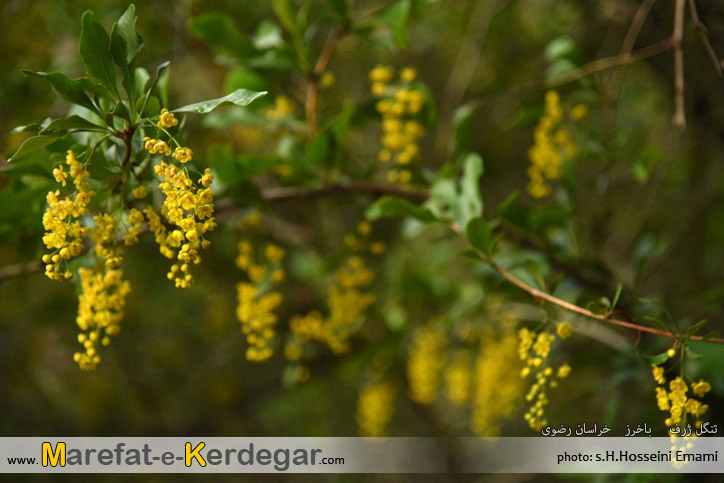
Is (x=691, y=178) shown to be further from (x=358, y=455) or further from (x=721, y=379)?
(x=358, y=455)

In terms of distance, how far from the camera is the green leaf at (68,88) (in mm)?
604

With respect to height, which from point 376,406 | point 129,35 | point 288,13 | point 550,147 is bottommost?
point 376,406

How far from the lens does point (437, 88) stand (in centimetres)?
232

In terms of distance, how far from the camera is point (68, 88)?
62cm

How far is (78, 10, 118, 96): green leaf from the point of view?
615mm

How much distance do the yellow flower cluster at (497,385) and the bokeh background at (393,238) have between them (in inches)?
4.5

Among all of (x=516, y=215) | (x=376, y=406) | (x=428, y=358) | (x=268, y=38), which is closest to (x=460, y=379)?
(x=428, y=358)

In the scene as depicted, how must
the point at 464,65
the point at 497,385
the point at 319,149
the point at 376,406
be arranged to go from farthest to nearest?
1. the point at 464,65
2. the point at 376,406
3. the point at 497,385
4. the point at 319,149

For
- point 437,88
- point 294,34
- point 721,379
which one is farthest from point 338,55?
point 721,379

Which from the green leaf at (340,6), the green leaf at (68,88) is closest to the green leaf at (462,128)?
the green leaf at (340,6)

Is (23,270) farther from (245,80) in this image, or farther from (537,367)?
(537,367)

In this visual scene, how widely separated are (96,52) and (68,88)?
53 millimetres

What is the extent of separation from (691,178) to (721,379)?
786 mm

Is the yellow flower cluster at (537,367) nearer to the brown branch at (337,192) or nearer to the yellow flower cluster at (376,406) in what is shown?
the brown branch at (337,192)
